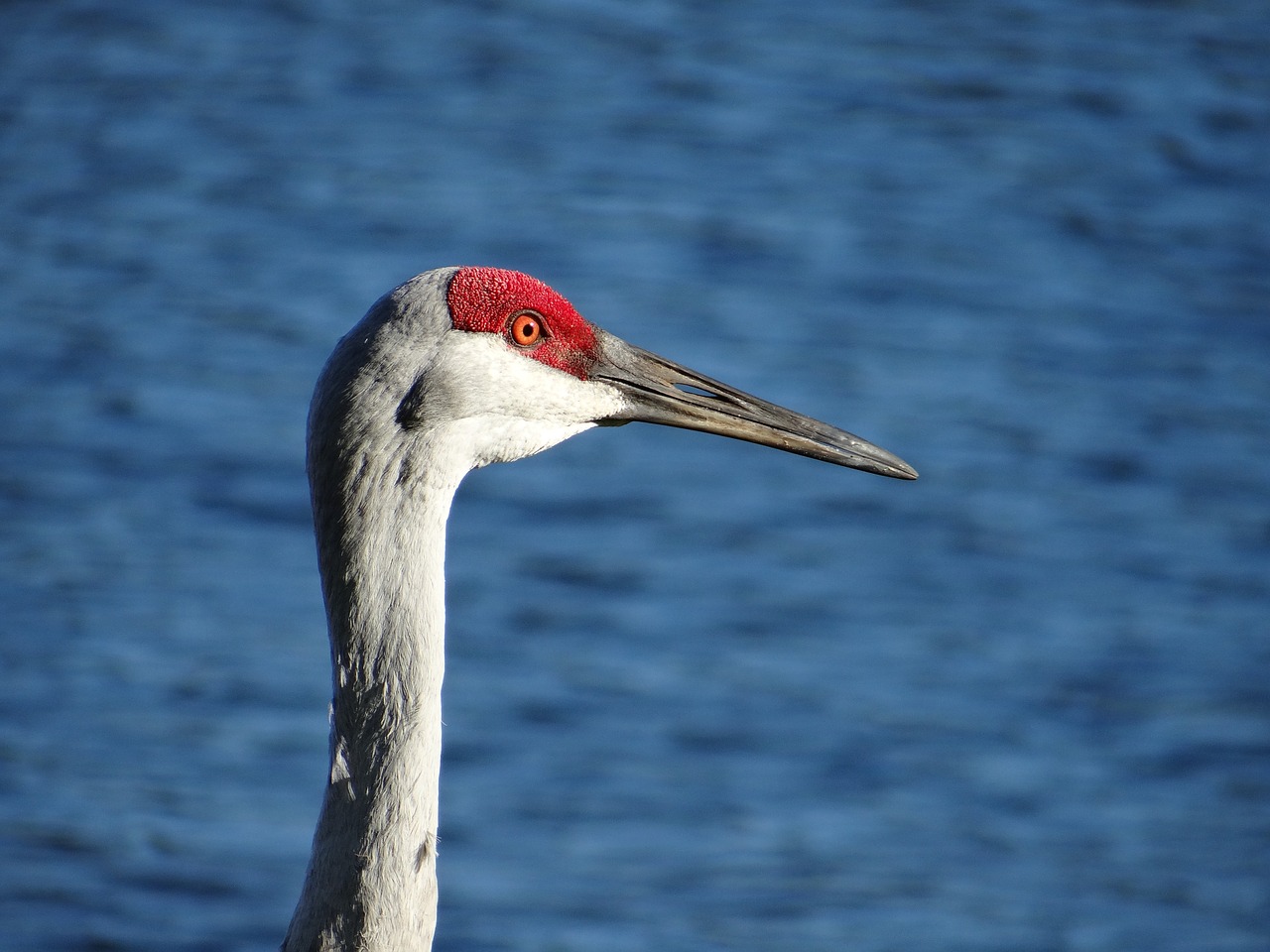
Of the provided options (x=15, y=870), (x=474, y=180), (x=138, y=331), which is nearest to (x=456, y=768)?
(x=15, y=870)

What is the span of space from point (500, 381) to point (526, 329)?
0.16m

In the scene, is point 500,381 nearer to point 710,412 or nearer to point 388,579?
point 388,579

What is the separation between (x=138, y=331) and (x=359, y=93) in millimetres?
3552

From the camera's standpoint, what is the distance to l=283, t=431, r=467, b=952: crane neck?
379 cm

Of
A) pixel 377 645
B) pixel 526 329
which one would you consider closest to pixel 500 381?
pixel 526 329

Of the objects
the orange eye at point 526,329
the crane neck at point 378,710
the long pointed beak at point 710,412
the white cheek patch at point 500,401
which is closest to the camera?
the crane neck at point 378,710

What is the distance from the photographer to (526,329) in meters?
4.16

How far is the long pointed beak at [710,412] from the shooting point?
441 centimetres

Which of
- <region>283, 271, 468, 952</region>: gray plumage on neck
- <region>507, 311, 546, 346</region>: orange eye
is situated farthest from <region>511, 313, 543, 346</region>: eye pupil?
<region>283, 271, 468, 952</region>: gray plumage on neck

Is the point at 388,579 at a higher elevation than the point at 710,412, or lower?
lower

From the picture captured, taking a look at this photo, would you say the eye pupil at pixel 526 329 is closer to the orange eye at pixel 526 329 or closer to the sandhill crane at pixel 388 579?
the orange eye at pixel 526 329

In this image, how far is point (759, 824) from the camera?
7801 mm

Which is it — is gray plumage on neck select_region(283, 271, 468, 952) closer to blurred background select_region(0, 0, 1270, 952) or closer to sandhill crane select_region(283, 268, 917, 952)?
sandhill crane select_region(283, 268, 917, 952)

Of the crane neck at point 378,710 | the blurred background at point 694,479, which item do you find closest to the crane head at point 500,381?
the crane neck at point 378,710
